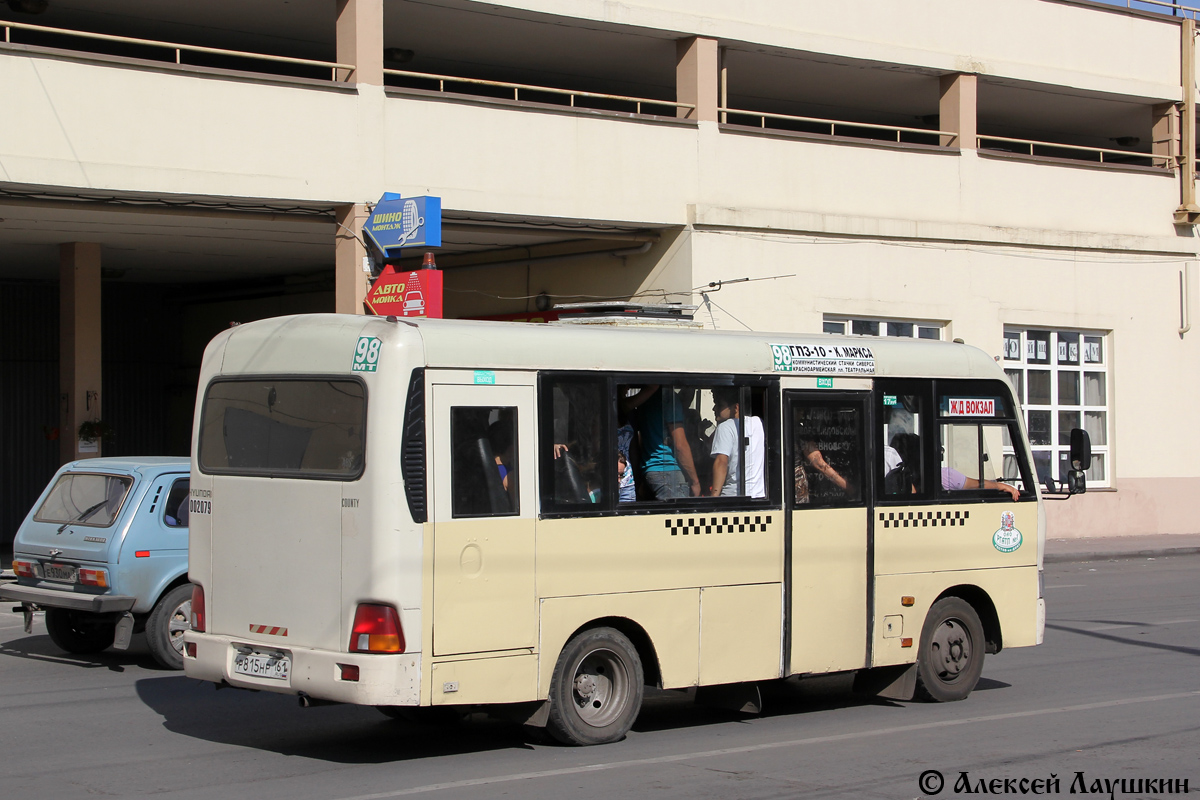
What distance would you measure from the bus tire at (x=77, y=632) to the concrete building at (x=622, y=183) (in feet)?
21.1

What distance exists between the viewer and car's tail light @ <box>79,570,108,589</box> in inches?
421

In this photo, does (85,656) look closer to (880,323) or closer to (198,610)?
(198,610)

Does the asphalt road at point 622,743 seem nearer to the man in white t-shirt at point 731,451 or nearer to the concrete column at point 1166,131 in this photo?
the man in white t-shirt at point 731,451

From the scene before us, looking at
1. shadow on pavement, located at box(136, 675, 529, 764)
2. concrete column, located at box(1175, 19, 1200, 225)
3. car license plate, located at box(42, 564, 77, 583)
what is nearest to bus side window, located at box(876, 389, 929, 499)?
shadow on pavement, located at box(136, 675, 529, 764)

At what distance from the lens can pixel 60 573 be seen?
11125mm

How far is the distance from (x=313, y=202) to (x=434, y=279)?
249cm

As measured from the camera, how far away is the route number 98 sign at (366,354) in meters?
7.38

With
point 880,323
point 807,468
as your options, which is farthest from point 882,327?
point 807,468

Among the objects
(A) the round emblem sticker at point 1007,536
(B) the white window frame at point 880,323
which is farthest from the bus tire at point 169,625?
(B) the white window frame at point 880,323

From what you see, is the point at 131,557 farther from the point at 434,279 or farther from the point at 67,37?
the point at 67,37

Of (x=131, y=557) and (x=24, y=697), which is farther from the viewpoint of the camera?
(x=131, y=557)

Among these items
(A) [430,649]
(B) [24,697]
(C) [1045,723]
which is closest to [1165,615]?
(C) [1045,723]

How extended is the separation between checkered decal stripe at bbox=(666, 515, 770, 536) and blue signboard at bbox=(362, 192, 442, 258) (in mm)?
8912

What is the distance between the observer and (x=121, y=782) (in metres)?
7.23
